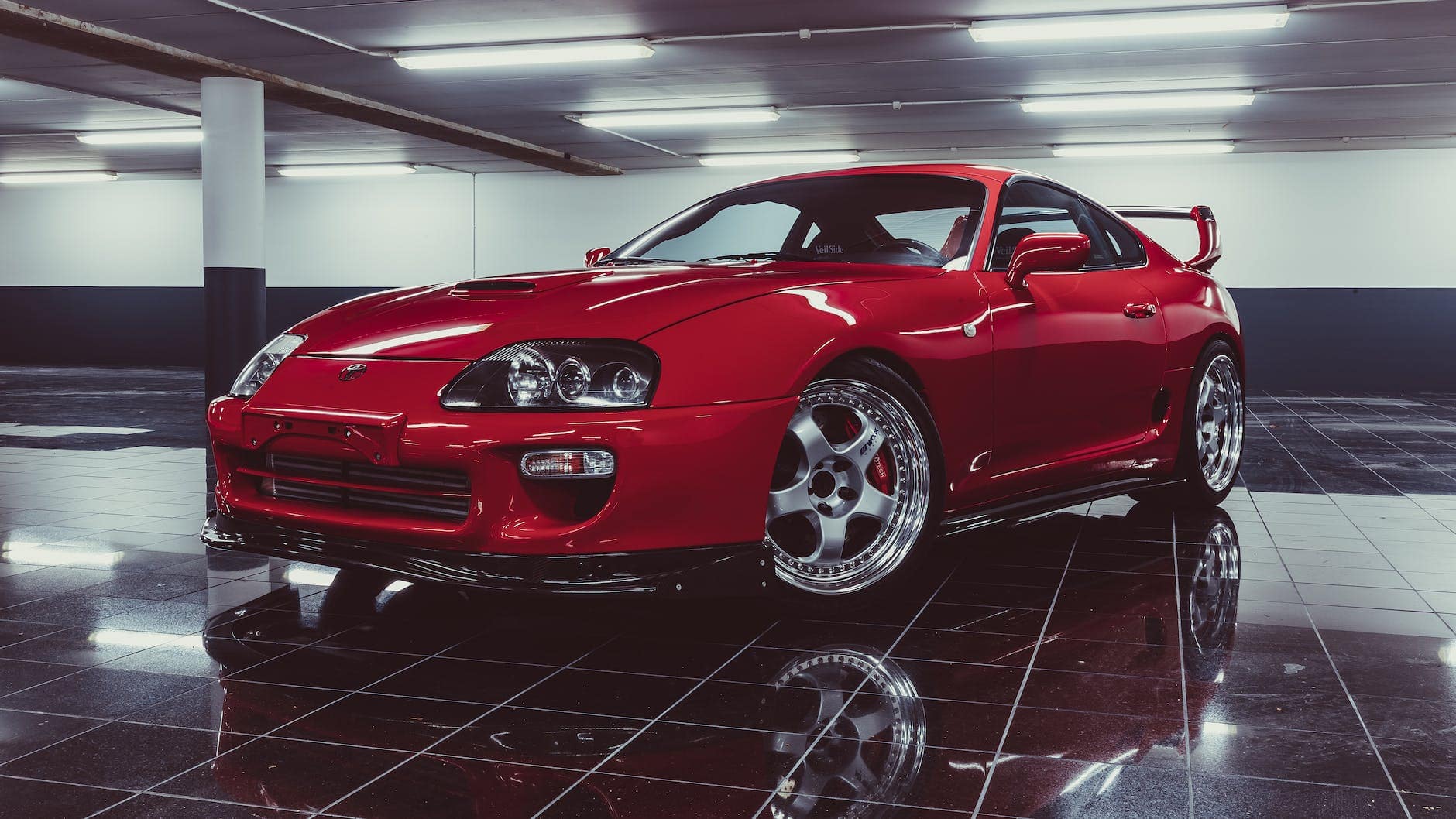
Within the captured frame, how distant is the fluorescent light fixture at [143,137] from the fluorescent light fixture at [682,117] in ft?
16.1

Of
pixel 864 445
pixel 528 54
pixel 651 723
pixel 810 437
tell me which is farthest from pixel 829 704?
pixel 528 54

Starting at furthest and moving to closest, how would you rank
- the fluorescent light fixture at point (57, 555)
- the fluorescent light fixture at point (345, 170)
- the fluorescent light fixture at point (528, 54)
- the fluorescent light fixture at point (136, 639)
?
the fluorescent light fixture at point (345, 170), the fluorescent light fixture at point (528, 54), the fluorescent light fixture at point (57, 555), the fluorescent light fixture at point (136, 639)

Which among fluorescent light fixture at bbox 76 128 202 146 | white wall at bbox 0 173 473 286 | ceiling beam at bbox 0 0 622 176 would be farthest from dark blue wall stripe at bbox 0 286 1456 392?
fluorescent light fixture at bbox 76 128 202 146

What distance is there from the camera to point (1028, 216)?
4.41 metres

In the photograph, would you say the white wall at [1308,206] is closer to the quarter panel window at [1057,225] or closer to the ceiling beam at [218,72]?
the ceiling beam at [218,72]

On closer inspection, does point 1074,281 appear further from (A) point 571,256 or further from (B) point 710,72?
(A) point 571,256

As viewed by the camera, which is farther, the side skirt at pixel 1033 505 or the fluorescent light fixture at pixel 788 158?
the fluorescent light fixture at pixel 788 158

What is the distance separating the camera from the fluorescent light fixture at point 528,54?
379 inches

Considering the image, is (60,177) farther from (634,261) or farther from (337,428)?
(337,428)

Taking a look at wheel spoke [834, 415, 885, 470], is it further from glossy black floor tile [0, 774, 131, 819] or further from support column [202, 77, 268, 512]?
support column [202, 77, 268, 512]

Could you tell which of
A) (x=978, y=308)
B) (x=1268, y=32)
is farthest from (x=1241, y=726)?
(x=1268, y=32)

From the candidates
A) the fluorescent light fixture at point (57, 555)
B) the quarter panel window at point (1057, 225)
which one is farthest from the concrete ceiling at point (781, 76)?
the fluorescent light fixture at point (57, 555)

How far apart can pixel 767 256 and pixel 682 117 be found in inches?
377

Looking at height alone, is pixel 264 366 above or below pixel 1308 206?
below
